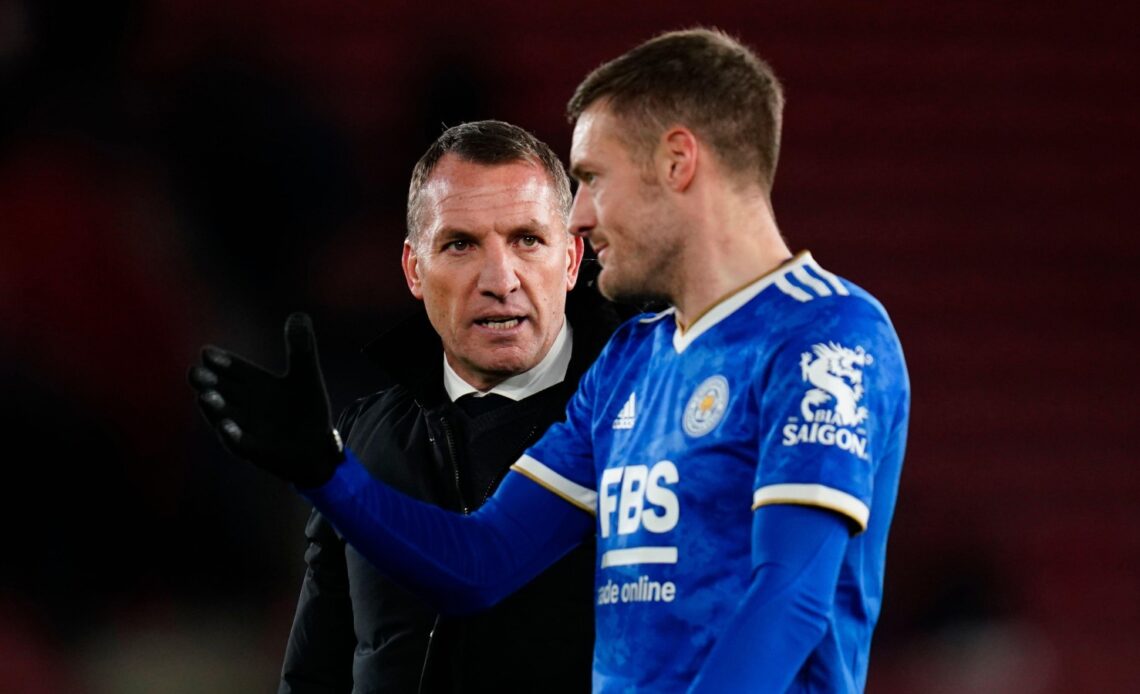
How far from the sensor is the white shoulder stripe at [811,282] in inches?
58.1

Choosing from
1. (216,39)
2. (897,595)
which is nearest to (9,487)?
(216,39)

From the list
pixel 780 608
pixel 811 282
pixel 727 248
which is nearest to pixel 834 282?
pixel 811 282

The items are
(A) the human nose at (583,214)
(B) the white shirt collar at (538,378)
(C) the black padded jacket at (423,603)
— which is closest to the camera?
(A) the human nose at (583,214)

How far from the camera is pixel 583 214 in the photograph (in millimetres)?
1596

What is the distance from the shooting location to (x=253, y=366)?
1533mm

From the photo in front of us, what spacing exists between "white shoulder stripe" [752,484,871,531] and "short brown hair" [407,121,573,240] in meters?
0.99

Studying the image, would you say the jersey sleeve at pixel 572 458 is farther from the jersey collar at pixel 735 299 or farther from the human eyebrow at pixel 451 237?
the human eyebrow at pixel 451 237

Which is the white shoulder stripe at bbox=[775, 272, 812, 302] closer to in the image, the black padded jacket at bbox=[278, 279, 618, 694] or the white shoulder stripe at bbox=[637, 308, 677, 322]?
the white shoulder stripe at bbox=[637, 308, 677, 322]

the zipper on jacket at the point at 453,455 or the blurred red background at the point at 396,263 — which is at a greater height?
the blurred red background at the point at 396,263

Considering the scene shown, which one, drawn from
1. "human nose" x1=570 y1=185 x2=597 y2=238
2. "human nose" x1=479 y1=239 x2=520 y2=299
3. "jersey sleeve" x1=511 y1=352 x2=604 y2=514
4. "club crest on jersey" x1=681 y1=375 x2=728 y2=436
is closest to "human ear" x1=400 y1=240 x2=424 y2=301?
"human nose" x1=479 y1=239 x2=520 y2=299

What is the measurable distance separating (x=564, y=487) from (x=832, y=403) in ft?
1.42

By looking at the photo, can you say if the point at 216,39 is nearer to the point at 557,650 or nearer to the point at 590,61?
the point at 590,61

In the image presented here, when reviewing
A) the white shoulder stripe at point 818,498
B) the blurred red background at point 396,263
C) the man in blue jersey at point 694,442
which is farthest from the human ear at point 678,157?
the blurred red background at point 396,263

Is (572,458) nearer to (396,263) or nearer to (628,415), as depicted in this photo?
(628,415)
